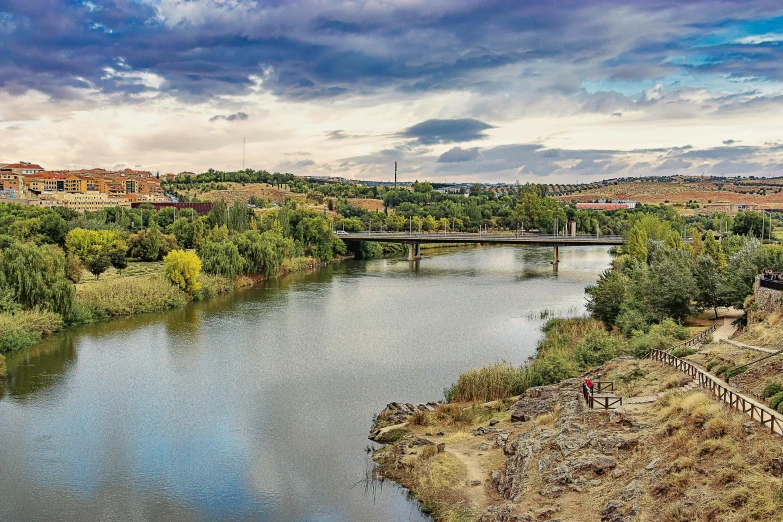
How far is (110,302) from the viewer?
4234 cm

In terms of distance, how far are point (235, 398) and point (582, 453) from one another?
13.7 meters

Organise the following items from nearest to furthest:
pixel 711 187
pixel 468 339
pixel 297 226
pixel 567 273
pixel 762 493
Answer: pixel 762 493 → pixel 468 339 → pixel 567 273 → pixel 297 226 → pixel 711 187

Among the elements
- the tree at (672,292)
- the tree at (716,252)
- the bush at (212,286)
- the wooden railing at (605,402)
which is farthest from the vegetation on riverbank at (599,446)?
the bush at (212,286)

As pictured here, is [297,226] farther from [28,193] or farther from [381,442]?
[28,193]

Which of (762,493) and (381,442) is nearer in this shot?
(762,493)

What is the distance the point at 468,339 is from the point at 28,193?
4229 inches

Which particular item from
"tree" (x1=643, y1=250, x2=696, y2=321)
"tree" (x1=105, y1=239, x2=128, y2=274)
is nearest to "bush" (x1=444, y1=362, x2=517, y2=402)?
"tree" (x1=643, y1=250, x2=696, y2=321)

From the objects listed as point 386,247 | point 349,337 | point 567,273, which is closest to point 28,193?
point 386,247

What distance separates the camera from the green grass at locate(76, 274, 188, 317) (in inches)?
1646

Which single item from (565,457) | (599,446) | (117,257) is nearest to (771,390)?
(599,446)

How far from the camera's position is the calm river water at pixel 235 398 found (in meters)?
18.9

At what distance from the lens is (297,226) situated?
246ft

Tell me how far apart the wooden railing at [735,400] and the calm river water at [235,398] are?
7566 millimetres

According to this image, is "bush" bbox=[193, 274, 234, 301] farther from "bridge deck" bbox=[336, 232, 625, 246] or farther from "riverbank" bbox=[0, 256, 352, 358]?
"bridge deck" bbox=[336, 232, 625, 246]
